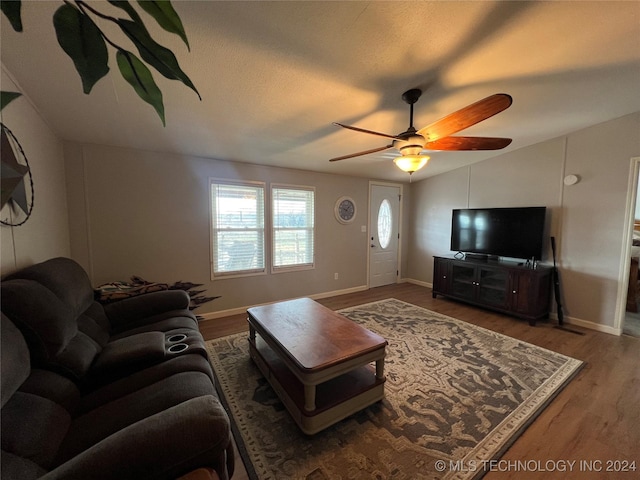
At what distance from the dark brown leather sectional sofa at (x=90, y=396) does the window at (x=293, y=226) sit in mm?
2149

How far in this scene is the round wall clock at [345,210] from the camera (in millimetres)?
4309

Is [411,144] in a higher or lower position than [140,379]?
higher

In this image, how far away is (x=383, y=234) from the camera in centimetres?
499

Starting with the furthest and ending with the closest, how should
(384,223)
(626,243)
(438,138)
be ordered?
1. (384,223)
2. (626,243)
3. (438,138)

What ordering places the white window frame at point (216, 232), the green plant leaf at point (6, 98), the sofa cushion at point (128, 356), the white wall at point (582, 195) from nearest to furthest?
1. the green plant leaf at point (6, 98)
2. the sofa cushion at point (128, 356)
3. the white wall at point (582, 195)
4. the white window frame at point (216, 232)

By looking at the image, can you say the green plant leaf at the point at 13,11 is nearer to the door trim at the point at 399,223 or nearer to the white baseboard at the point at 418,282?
the door trim at the point at 399,223

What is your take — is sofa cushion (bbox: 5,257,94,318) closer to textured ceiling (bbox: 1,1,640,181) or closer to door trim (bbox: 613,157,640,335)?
textured ceiling (bbox: 1,1,640,181)

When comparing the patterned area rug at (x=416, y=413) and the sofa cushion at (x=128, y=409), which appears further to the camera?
the patterned area rug at (x=416, y=413)

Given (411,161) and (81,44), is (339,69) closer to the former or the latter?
(411,161)

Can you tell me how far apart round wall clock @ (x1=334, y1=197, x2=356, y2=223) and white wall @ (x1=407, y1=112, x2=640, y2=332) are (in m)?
2.07

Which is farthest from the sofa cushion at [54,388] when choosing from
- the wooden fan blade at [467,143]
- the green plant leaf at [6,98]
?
the wooden fan blade at [467,143]

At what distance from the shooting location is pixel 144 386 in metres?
1.28

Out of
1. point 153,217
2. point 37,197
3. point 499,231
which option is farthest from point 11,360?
point 499,231

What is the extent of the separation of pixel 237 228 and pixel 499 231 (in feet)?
12.2
